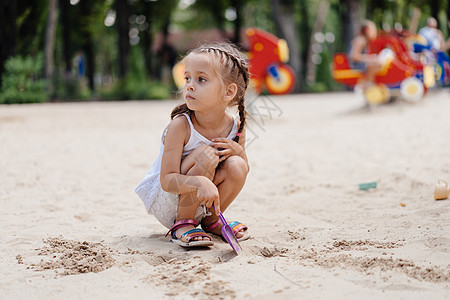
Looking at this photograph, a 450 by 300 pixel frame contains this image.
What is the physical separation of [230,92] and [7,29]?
12.2 m

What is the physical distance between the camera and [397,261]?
186 centimetres

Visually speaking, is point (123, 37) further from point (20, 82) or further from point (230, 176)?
point (230, 176)

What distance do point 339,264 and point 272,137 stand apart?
4251mm

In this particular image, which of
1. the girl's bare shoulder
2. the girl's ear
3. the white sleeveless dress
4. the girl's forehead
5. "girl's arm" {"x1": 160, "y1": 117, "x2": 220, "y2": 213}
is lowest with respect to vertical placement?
the white sleeveless dress

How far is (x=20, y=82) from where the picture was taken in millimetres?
11453

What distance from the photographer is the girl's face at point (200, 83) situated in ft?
6.95

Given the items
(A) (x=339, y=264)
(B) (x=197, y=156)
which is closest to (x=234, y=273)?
(A) (x=339, y=264)

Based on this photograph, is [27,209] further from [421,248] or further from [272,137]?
[272,137]

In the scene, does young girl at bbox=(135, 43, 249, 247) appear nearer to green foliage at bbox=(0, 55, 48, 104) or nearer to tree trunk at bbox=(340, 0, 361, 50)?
green foliage at bbox=(0, 55, 48, 104)

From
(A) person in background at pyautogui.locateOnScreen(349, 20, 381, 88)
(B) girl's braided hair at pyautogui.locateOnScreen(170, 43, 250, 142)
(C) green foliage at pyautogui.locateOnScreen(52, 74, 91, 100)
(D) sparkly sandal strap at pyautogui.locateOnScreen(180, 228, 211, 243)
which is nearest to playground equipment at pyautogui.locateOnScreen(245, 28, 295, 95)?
(A) person in background at pyautogui.locateOnScreen(349, 20, 381, 88)

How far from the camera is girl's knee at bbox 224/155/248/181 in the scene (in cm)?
221

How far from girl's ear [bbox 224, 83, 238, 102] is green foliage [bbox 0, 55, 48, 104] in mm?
9504

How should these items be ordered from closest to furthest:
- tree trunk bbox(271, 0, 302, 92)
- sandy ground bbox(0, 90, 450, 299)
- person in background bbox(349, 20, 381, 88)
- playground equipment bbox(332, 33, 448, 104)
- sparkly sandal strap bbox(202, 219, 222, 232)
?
1. sandy ground bbox(0, 90, 450, 299)
2. sparkly sandal strap bbox(202, 219, 222, 232)
3. person in background bbox(349, 20, 381, 88)
4. playground equipment bbox(332, 33, 448, 104)
5. tree trunk bbox(271, 0, 302, 92)

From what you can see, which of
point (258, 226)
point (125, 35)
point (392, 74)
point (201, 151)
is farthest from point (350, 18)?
point (201, 151)
